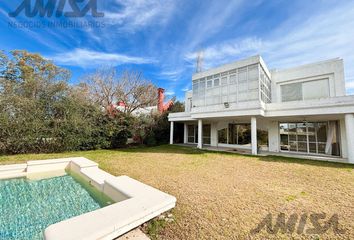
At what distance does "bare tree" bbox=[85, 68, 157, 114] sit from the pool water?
11299 mm

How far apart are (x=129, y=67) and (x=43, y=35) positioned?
883 centimetres

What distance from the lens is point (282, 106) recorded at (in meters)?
12.3

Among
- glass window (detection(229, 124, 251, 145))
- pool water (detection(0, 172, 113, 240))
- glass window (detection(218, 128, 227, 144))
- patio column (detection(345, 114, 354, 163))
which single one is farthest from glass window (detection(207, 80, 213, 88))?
pool water (detection(0, 172, 113, 240))

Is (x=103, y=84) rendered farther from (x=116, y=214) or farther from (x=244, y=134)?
(x=116, y=214)

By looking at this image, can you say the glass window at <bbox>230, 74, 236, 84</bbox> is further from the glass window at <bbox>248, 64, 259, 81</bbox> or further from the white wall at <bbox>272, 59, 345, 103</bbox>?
the white wall at <bbox>272, 59, 345, 103</bbox>

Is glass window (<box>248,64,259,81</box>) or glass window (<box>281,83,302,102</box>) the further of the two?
glass window (<box>281,83,302,102</box>)

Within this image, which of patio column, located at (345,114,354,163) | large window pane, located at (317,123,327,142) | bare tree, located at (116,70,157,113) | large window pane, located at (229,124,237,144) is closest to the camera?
patio column, located at (345,114,354,163)

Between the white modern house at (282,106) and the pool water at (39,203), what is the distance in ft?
38.0

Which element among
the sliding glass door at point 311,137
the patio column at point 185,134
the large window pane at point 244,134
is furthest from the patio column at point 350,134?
the patio column at point 185,134

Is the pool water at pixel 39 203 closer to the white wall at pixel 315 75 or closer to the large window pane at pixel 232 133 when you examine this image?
the large window pane at pixel 232 133

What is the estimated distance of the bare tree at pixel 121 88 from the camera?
59.4 ft

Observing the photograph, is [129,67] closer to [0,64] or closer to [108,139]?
[108,139]

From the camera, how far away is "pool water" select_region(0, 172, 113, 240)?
12.7ft

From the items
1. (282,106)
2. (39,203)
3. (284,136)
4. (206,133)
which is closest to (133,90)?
(206,133)
